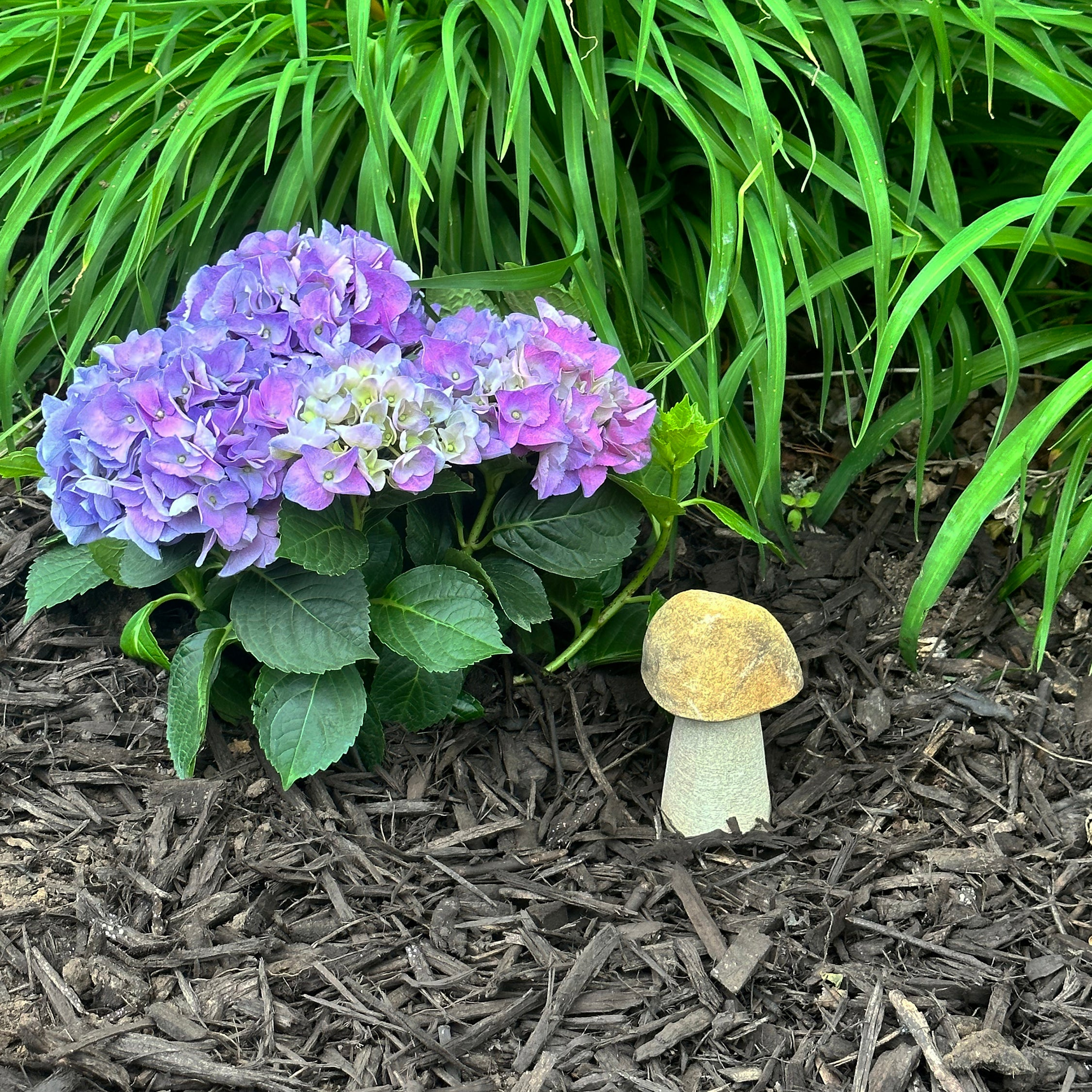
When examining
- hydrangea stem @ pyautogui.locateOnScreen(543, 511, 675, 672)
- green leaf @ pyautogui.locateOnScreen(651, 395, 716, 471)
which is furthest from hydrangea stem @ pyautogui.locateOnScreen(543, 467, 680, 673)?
green leaf @ pyautogui.locateOnScreen(651, 395, 716, 471)

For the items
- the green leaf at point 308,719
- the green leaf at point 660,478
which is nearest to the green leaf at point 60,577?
the green leaf at point 308,719

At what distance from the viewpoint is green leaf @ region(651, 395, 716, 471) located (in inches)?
62.8

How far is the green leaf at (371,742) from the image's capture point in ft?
5.51

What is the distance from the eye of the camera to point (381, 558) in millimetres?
1650

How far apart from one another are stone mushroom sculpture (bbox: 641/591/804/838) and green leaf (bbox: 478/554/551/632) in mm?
172

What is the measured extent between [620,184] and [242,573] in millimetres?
959

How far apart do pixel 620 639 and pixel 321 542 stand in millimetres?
576

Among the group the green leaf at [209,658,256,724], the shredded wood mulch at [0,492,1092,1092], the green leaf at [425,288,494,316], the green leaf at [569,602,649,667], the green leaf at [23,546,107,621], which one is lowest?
the shredded wood mulch at [0,492,1092,1092]

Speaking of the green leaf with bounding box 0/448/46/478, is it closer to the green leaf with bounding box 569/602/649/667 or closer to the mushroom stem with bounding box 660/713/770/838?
the green leaf with bounding box 569/602/649/667

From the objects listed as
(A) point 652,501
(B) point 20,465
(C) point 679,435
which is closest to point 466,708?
(A) point 652,501

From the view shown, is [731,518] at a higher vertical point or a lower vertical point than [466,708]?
Answer: higher

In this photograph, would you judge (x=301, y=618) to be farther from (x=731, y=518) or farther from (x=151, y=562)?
(x=731, y=518)

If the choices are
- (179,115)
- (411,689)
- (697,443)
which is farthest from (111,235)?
(697,443)

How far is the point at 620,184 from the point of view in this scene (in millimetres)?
1914
